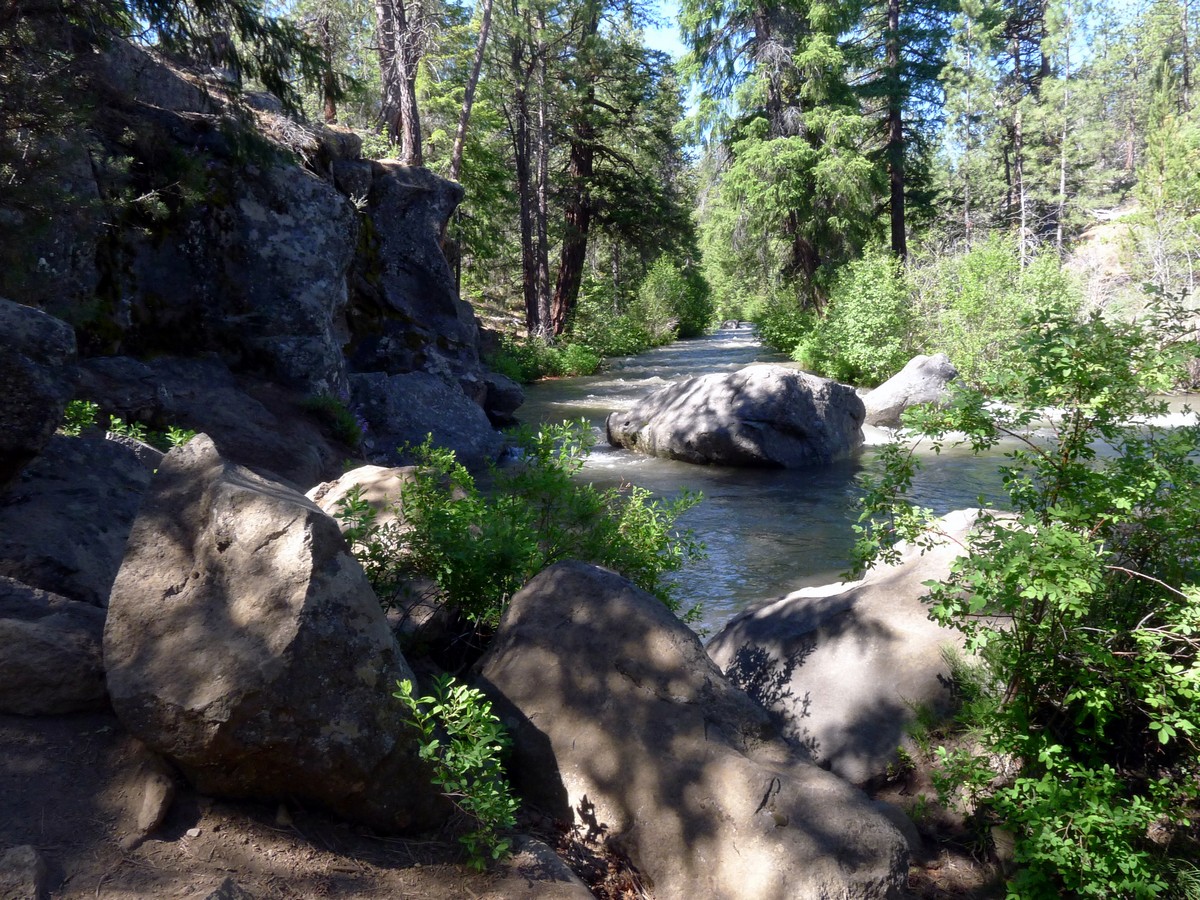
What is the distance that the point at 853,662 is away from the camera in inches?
199

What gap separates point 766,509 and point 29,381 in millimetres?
8510

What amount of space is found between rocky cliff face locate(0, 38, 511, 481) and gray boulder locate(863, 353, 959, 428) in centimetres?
820

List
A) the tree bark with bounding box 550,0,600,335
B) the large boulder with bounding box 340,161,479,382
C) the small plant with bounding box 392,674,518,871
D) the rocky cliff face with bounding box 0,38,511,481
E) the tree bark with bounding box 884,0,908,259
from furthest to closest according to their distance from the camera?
the tree bark with bounding box 550,0,600,335
the tree bark with bounding box 884,0,908,259
the large boulder with bounding box 340,161,479,382
the rocky cliff face with bounding box 0,38,511,481
the small plant with bounding box 392,674,518,871

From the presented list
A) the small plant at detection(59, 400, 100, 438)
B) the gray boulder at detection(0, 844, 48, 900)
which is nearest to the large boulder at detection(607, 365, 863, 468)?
the small plant at detection(59, 400, 100, 438)

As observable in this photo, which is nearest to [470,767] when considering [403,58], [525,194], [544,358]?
[403,58]

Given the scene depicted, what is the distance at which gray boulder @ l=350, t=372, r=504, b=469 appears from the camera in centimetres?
1229

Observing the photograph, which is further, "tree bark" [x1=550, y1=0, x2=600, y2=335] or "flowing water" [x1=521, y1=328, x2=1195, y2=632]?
"tree bark" [x1=550, y1=0, x2=600, y2=335]

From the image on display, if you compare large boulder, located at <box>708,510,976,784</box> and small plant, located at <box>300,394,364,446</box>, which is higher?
small plant, located at <box>300,394,364,446</box>

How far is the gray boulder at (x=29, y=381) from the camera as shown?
13.4ft

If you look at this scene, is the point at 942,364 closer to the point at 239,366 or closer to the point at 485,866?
the point at 239,366

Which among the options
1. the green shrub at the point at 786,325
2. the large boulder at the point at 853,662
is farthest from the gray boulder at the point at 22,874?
the green shrub at the point at 786,325

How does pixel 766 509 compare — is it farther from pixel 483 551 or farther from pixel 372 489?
pixel 483 551

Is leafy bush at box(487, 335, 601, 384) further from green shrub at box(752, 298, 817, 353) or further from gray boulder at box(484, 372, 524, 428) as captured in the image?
green shrub at box(752, 298, 817, 353)

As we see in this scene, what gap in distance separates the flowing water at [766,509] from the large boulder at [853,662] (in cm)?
174
